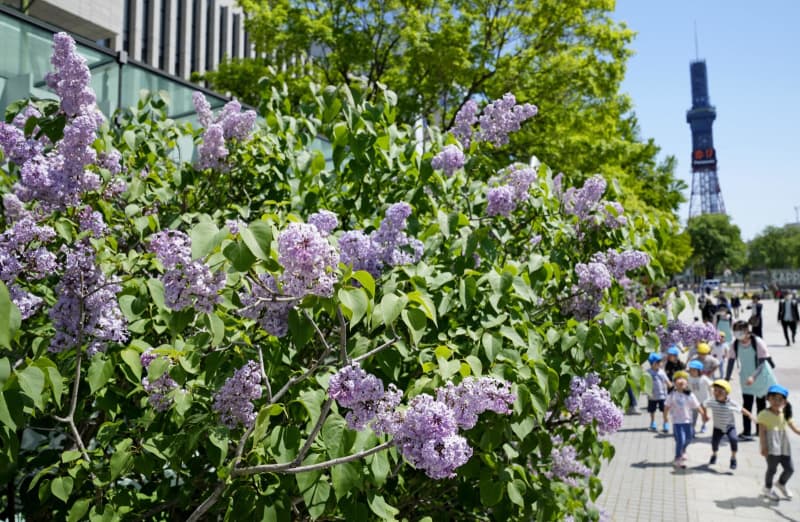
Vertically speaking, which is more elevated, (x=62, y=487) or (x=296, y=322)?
(x=296, y=322)

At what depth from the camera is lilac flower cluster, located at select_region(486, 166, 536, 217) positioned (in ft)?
12.5

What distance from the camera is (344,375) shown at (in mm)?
2127

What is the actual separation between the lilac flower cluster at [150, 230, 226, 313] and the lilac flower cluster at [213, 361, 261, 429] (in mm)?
393

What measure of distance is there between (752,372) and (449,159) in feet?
36.1

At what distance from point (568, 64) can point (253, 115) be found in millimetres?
15754

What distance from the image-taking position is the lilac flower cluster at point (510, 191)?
3.79 metres

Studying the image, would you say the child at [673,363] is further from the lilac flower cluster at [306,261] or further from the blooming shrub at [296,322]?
the lilac flower cluster at [306,261]

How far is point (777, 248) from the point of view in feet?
330

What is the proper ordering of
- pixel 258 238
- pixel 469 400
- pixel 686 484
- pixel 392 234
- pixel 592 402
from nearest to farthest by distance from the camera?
pixel 258 238, pixel 469 400, pixel 392 234, pixel 592 402, pixel 686 484

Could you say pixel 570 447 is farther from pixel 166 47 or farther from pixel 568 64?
pixel 166 47

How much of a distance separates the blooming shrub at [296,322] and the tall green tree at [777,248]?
111 m

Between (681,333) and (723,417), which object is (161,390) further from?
(723,417)

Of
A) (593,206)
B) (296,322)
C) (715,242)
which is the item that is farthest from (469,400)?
(715,242)

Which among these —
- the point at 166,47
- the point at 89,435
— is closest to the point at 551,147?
the point at 89,435
